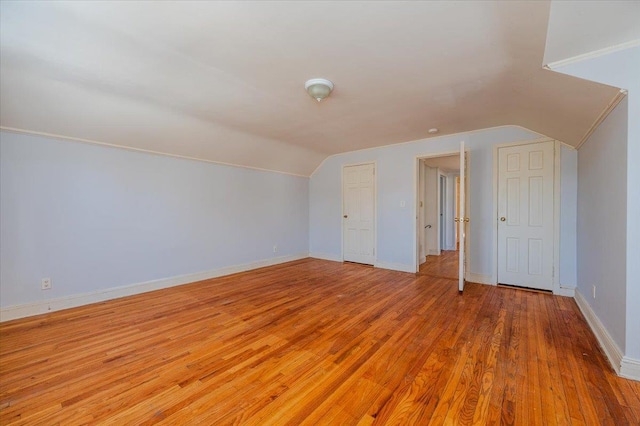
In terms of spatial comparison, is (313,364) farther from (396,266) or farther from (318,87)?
(396,266)

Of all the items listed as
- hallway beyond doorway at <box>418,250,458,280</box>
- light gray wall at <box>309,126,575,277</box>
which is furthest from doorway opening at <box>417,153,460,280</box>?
light gray wall at <box>309,126,575,277</box>

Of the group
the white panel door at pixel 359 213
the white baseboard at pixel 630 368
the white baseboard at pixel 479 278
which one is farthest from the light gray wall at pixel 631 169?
the white panel door at pixel 359 213

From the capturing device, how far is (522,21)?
1.58 meters

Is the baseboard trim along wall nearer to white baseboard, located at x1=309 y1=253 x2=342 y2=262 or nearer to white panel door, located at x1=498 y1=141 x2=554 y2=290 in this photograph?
white panel door, located at x1=498 y1=141 x2=554 y2=290

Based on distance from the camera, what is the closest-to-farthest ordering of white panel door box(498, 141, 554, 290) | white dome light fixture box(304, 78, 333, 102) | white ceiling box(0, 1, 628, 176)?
white ceiling box(0, 1, 628, 176)
white dome light fixture box(304, 78, 333, 102)
white panel door box(498, 141, 554, 290)

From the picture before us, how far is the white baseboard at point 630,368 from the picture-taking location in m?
1.70

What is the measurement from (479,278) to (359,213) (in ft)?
7.79

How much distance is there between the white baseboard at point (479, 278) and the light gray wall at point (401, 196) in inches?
1.9

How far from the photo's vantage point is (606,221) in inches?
85.3

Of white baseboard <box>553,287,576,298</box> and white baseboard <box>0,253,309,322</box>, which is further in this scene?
white baseboard <box>553,287,576,298</box>

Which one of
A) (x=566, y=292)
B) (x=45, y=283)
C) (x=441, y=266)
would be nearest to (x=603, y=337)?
(x=566, y=292)

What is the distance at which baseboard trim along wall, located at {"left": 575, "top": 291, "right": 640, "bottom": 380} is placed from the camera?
1.71 metres

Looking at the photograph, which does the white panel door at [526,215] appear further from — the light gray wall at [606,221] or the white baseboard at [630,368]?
the white baseboard at [630,368]

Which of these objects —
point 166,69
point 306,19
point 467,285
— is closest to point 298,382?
point 306,19
